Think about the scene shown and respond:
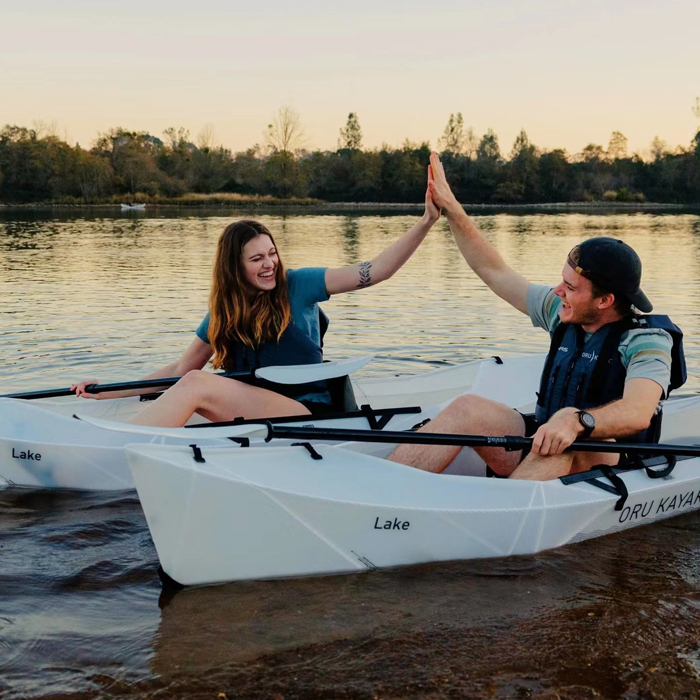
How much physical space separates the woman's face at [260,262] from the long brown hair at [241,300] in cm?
2

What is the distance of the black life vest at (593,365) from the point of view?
11.5 feet

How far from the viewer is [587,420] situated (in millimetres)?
3332

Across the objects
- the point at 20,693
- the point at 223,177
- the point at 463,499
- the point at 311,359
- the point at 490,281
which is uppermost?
the point at 223,177

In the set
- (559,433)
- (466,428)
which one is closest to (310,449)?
(466,428)

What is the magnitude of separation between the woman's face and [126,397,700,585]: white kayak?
1.13m

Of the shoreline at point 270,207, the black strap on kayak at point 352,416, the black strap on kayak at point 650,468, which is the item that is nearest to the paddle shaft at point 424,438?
the black strap on kayak at point 650,468

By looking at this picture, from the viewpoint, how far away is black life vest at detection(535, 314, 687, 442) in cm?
350

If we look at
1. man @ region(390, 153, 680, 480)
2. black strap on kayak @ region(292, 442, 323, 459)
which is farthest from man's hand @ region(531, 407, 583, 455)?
black strap on kayak @ region(292, 442, 323, 459)

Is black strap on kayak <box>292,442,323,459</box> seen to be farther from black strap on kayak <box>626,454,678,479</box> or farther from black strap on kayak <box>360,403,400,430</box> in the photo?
black strap on kayak <box>626,454,678,479</box>

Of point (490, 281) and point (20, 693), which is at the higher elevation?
point (490, 281)

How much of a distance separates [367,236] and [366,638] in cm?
2603

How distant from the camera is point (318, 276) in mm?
4465

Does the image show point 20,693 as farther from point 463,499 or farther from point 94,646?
point 463,499

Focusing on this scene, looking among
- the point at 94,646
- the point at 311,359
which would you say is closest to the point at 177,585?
the point at 94,646
